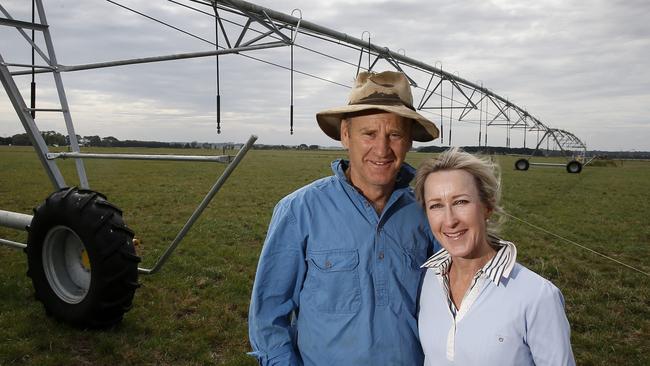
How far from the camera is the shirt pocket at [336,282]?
1894 mm

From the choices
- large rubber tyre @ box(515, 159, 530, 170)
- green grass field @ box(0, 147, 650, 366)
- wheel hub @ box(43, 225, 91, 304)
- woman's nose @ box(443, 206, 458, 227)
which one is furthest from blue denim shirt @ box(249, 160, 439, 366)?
large rubber tyre @ box(515, 159, 530, 170)

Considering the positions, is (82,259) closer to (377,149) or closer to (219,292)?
(219,292)

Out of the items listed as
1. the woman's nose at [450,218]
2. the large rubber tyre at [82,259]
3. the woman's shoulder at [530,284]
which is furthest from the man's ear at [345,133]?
the large rubber tyre at [82,259]

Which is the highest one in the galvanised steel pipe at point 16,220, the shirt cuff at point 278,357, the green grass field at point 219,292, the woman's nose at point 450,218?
the woman's nose at point 450,218

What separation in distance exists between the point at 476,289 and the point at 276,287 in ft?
2.59

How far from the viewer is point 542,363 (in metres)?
1.61

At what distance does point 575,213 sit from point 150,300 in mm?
12471

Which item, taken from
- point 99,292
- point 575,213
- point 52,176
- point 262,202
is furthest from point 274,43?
point 575,213

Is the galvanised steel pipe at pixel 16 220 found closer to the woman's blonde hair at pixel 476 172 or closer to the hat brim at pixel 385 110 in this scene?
the hat brim at pixel 385 110

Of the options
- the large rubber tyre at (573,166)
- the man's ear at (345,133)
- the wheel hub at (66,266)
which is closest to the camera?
the man's ear at (345,133)

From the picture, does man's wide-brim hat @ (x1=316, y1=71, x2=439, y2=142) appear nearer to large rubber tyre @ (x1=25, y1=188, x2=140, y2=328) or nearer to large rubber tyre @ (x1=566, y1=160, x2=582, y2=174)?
large rubber tyre @ (x1=25, y1=188, x2=140, y2=328)

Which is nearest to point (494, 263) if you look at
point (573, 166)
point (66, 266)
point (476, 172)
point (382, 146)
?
point (476, 172)

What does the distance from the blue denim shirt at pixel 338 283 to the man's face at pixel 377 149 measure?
0.09m

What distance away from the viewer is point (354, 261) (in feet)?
6.31
